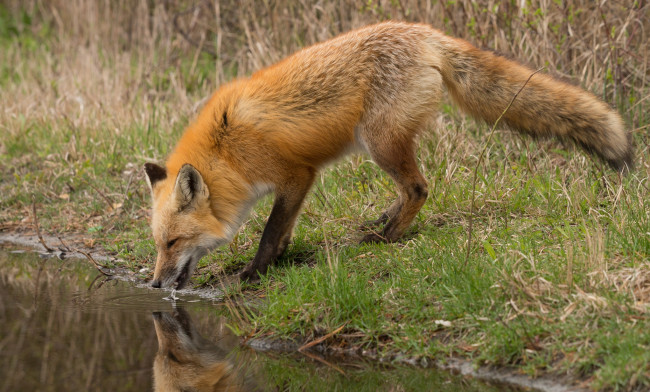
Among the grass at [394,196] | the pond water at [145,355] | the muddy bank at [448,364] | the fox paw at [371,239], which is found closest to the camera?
the muddy bank at [448,364]

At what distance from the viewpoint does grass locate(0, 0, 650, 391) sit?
11.8ft

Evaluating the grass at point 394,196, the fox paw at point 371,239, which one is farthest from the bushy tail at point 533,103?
the fox paw at point 371,239

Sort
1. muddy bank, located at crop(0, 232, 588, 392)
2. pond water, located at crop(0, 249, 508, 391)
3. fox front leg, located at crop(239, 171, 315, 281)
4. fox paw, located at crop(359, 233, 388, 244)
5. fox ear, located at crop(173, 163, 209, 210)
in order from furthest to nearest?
fox paw, located at crop(359, 233, 388, 244)
fox front leg, located at crop(239, 171, 315, 281)
fox ear, located at crop(173, 163, 209, 210)
pond water, located at crop(0, 249, 508, 391)
muddy bank, located at crop(0, 232, 588, 392)

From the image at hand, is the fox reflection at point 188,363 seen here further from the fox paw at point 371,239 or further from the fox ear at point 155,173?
the fox paw at point 371,239

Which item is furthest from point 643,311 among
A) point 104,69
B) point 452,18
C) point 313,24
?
point 104,69

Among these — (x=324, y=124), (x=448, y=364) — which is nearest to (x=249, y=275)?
(x=324, y=124)

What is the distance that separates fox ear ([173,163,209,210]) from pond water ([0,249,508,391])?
0.70 meters

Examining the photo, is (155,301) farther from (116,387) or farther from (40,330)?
(116,387)

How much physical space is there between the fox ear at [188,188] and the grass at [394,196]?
73 centimetres

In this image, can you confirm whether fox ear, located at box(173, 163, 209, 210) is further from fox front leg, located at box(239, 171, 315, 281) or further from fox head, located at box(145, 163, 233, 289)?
fox front leg, located at box(239, 171, 315, 281)

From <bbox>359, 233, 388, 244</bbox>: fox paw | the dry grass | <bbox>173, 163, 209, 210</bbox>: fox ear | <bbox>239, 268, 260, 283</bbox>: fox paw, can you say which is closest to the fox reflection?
<bbox>239, 268, 260, 283</bbox>: fox paw

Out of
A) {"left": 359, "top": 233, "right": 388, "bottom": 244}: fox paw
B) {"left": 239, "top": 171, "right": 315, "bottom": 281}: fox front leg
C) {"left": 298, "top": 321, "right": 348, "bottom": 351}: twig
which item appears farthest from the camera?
{"left": 359, "top": 233, "right": 388, "bottom": 244}: fox paw

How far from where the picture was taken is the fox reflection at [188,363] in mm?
3509

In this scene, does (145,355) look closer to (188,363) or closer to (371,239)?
(188,363)
